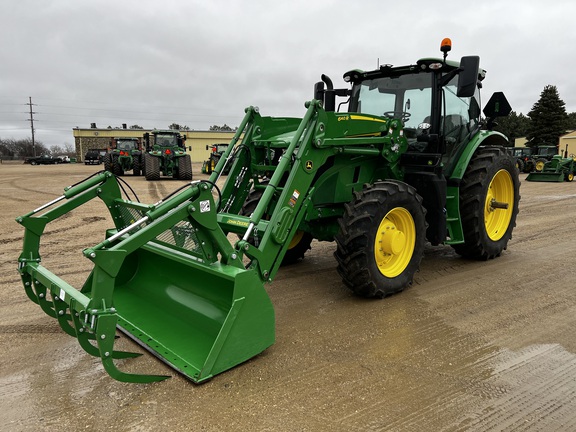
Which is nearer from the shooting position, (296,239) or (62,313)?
(62,313)

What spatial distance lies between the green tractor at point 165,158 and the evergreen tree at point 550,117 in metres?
39.0

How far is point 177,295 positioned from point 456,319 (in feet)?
8.27

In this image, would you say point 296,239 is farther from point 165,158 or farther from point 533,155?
point 533,155

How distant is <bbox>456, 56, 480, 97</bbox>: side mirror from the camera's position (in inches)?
170

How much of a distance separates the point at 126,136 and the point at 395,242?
59.4m

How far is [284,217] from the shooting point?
361 centimetres

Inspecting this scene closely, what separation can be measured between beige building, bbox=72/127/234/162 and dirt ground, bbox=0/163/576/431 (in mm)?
54255

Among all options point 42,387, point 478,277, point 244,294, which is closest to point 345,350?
point 244,294

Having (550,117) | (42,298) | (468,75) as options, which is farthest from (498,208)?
(550,117)

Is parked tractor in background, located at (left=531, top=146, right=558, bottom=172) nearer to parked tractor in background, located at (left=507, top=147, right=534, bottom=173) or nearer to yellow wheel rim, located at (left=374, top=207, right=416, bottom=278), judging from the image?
parked tractor in background, located at (left=507, top=147, right=534, bottom=173)

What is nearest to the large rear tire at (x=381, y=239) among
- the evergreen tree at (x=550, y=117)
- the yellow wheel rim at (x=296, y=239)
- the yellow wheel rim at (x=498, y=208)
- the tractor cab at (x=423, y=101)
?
the tractor cab at (x=423, y=101)

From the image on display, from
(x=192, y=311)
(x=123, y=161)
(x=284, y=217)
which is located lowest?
(x=192, y=311)

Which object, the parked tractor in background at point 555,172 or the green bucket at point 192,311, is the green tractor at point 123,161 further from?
the parked tractor in background at point 555,172

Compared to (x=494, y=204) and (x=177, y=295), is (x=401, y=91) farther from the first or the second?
(x=177, y=295)
